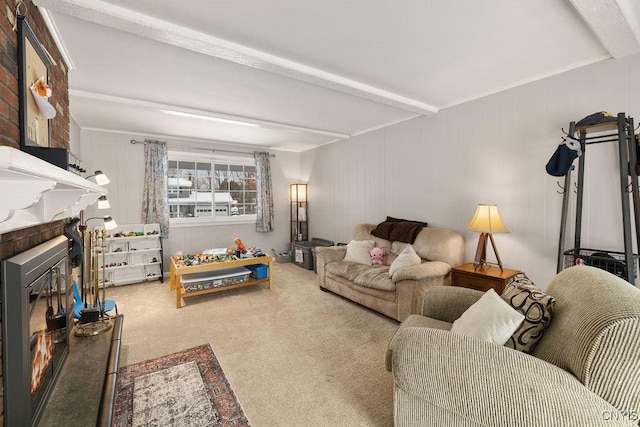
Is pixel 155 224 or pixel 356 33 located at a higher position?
pixel 356 33

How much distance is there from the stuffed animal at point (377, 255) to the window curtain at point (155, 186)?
338cm

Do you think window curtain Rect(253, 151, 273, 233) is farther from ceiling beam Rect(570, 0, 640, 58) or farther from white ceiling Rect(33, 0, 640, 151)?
ceiling beam Rect(570, 0, 640, 58)

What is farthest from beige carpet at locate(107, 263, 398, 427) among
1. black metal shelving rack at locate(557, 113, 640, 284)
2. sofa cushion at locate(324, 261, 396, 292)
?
black metal shelving rack at locate(557, 113, 640, 284)

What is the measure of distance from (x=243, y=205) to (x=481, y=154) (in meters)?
4.23

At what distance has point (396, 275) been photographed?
2.89 metres

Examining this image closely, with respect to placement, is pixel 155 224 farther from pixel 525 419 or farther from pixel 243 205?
pixel 525 419

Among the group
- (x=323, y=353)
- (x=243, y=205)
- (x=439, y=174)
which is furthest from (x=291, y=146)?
(x=323, y=353)

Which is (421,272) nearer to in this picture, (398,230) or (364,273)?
(364,273)

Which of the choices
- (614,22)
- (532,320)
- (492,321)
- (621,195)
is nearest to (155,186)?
(492,321)

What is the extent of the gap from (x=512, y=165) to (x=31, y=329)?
12.4ft

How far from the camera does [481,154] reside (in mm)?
3123

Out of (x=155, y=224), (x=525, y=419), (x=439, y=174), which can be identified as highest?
(x=439, y=174)

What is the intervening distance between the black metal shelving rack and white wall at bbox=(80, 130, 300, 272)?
15.3ft

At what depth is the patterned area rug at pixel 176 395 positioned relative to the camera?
1.70 metres
